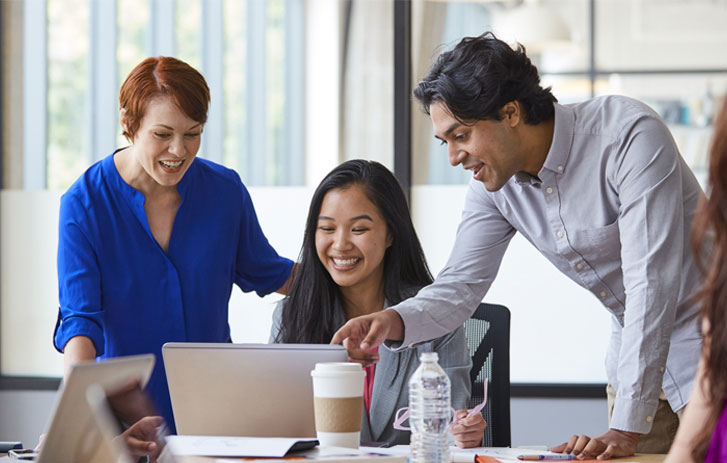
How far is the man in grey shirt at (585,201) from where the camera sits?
1.72m

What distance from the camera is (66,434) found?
44.9 inches

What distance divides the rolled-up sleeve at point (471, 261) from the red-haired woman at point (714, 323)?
94cm

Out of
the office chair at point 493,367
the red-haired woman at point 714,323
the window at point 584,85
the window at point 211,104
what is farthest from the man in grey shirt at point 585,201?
the window at point 211,104

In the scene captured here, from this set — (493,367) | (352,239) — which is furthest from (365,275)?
(493,367)

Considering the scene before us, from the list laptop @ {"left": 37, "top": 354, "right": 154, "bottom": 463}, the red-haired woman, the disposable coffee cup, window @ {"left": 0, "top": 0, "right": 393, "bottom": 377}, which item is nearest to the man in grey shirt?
the disposable coffee cup

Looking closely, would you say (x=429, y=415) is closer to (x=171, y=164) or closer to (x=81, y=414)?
(x=81, y=414)

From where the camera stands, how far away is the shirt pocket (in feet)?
6.28

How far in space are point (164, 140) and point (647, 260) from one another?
3.85ft

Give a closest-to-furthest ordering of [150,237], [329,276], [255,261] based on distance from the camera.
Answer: [150,237]
[329,276]
[255,261]

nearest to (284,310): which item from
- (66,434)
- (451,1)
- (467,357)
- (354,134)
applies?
(467,357)

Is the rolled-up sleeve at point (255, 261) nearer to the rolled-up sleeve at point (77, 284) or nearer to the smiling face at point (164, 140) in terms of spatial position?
the smiling face at point (164, 140)

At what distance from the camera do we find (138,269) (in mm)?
2242

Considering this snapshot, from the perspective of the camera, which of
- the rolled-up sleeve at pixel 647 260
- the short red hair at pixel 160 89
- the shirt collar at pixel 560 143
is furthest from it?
the short red hair at pixel 160 89

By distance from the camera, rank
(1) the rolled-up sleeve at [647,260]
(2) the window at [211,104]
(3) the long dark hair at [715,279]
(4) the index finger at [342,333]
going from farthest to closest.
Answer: (2) the window at [211,104] → (4) the index finger at [342,333] → (1) the rolled-up sleeve at [647,260] → (3) the long dark hair at [715,279]
